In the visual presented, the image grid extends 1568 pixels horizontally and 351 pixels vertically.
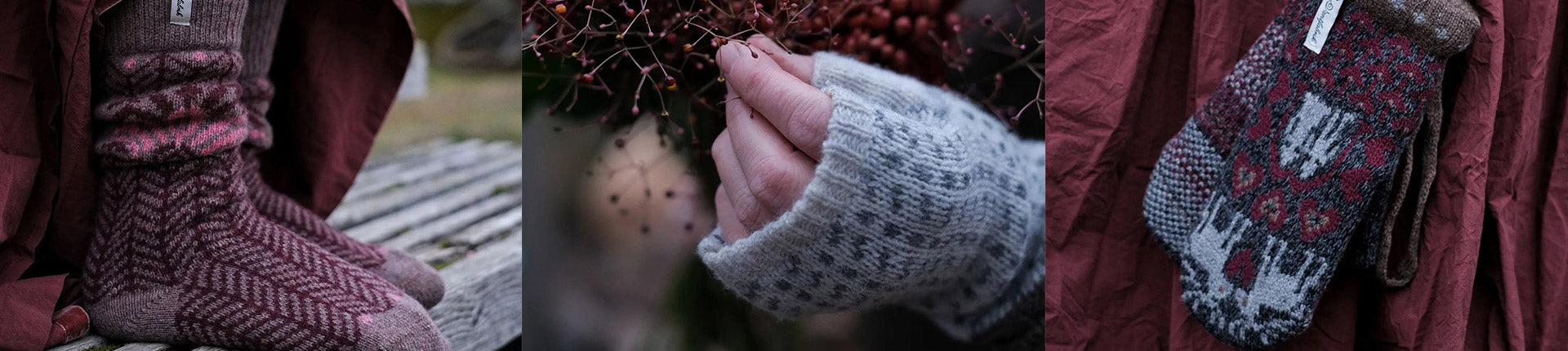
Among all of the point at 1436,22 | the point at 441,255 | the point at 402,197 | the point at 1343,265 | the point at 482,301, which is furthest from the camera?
the point at 402,197

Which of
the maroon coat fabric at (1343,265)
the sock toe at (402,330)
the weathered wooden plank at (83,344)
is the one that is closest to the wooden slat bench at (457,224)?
the weathered wooden plank at (83,344)

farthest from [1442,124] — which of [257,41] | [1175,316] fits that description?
[257,41]

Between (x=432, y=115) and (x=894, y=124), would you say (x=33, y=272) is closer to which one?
(x=894, y=124)

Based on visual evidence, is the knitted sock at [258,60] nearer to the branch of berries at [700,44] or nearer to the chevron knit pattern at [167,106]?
the chevron knit pattern at [167,106]

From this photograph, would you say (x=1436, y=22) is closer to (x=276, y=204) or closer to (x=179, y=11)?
(x=179, y=11)

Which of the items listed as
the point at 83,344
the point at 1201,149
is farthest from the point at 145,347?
the point at 1201,149

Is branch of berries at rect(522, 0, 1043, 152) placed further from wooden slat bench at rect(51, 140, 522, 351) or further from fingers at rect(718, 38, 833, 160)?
wooden slat bench at rect(51, 140, 522, 351)
